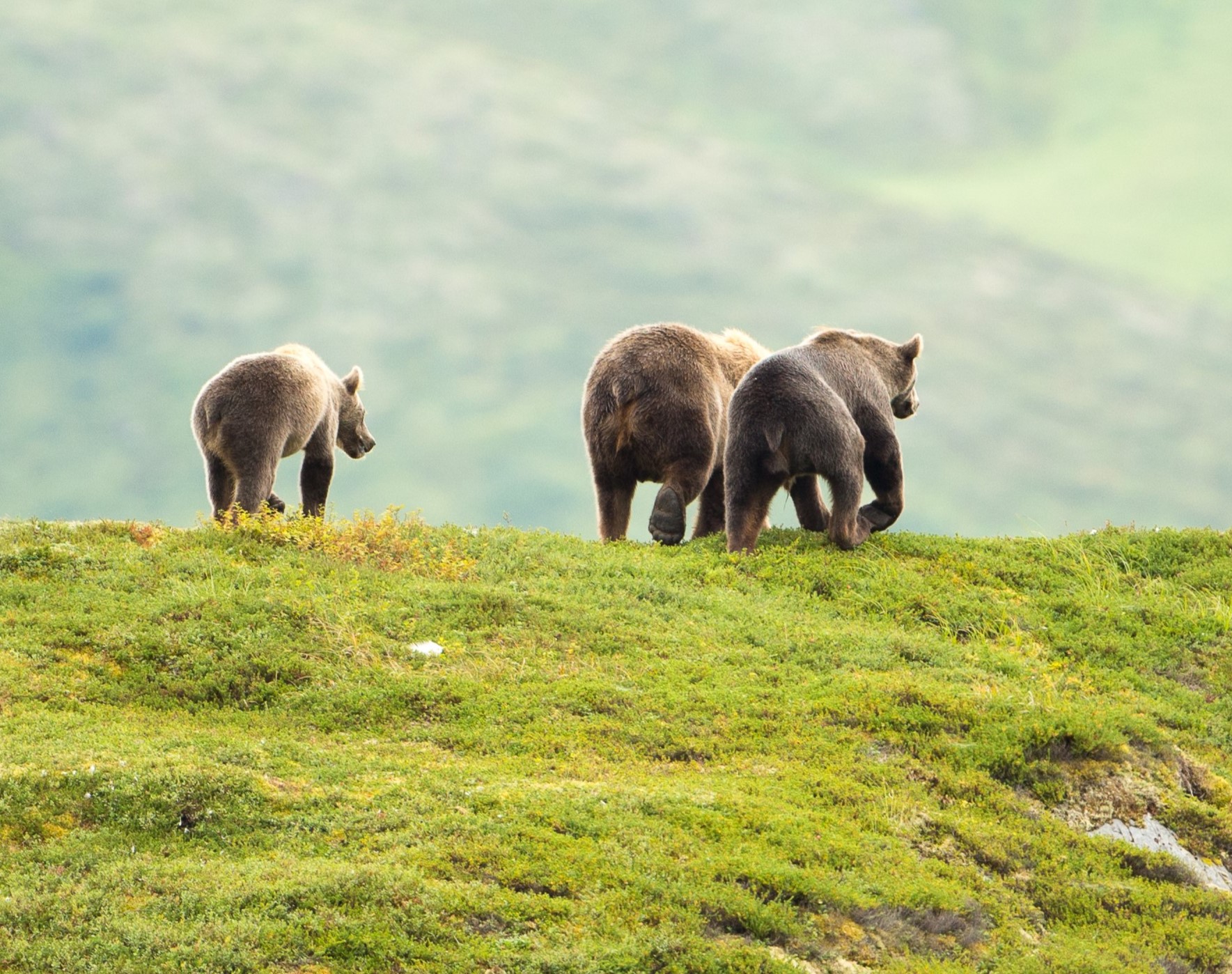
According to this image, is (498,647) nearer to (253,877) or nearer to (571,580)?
(571,580)

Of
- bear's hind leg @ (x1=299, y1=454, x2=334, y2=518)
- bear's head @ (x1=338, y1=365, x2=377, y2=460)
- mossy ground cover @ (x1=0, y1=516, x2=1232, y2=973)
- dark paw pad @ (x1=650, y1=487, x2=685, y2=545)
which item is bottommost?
mossy ground cover @ (x1=0, y1=516, x2=1232, y2=973)

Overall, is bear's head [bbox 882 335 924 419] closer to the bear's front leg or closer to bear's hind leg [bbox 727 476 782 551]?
the bear's front leg

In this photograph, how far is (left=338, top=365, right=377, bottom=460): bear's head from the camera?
1998cm

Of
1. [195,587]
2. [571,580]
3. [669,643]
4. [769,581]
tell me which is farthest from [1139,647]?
[195,587]

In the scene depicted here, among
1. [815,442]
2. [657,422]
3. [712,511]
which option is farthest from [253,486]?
[815,442]

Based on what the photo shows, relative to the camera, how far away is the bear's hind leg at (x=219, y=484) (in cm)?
1623

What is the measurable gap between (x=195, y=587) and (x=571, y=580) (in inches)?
146

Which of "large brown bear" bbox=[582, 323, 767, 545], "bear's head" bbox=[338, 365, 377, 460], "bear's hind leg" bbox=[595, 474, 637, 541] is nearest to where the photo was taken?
"large brown bear" bbox=[582, 323, 767, 545]

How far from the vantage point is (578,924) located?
741 cm

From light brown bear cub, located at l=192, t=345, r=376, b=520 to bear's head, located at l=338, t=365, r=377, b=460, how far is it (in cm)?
205

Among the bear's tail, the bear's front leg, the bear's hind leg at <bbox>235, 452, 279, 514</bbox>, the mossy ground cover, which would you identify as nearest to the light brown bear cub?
the bear's hind leg at <bbox>235, 452, 279, 514</bbox>

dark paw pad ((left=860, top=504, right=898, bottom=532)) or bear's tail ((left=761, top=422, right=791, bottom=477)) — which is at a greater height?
bear's tail ((left=761, top=422, right=791, bottom=477))

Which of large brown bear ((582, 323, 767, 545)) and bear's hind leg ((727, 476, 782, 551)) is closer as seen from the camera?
bear's hind leg ((727, 476, 782, 551))

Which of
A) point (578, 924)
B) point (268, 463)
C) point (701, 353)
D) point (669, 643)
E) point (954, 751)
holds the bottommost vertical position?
point (578, 924)
